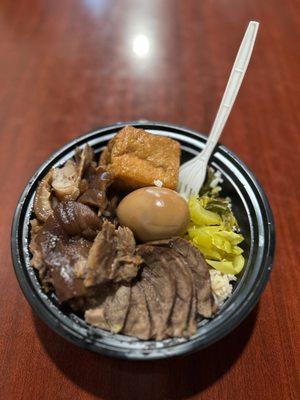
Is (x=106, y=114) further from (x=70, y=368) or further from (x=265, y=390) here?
(x=265, y=390)

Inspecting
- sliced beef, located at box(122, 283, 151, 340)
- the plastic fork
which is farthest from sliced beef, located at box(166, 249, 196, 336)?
the plastic fork

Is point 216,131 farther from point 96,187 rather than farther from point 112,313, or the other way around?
point 112,313

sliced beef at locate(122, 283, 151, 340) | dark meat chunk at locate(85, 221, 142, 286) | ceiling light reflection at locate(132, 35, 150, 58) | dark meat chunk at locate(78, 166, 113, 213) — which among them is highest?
ceiling light reflection at locate(132, 35, 150, 58)

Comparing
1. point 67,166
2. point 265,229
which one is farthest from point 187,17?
point 265,229

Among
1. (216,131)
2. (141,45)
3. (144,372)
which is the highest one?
(141,45)

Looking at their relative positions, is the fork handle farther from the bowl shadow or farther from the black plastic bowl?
the bowl shadow

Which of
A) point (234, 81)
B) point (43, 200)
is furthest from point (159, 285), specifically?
point (234, 81)
